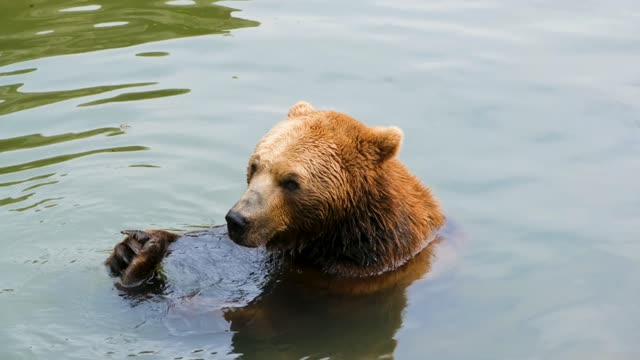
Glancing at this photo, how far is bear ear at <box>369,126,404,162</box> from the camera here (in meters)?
8.50

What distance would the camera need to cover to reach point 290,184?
8.37 m

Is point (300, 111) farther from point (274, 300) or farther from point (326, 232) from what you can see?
point (274, 300)

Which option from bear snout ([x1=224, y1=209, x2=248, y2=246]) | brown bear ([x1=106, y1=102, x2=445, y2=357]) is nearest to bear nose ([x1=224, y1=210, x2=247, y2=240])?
bear snout ([x1=224, y1=209, x2=248, y2=246])

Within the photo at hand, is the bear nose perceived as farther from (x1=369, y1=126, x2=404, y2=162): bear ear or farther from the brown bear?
(x1=369, y1=126, x2=404, y2=162): bear ear

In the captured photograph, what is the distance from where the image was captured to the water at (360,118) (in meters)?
8.65

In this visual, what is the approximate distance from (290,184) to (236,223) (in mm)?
618

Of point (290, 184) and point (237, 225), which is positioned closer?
point (237, 225)

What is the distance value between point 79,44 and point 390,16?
3.92m

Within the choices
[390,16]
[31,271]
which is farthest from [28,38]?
[31,271]

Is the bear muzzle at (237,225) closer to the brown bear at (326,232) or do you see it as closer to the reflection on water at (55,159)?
the brown bear at (326,232)

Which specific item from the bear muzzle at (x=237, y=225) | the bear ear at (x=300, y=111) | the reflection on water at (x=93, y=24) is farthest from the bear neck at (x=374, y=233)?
the reflection on water at (x=93, y=24)

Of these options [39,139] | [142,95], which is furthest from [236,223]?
[142,95]

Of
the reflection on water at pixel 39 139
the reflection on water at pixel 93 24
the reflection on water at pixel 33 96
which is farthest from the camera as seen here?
the reflection on water at pixel 93 24

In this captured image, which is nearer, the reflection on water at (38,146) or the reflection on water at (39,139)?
the reflection on water at (38,146)
